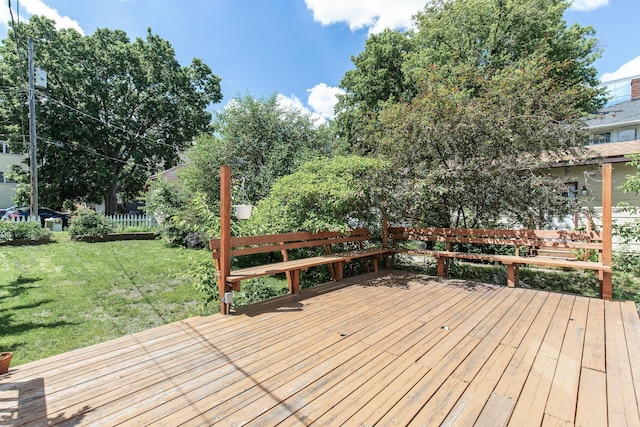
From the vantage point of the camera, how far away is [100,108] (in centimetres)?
1970

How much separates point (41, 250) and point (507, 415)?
1100cm

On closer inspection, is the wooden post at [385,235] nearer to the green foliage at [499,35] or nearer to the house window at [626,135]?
the green foliage at [499,35]

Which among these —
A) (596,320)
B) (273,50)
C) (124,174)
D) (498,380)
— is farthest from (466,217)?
(124,174)

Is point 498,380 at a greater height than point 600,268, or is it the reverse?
point 600,268

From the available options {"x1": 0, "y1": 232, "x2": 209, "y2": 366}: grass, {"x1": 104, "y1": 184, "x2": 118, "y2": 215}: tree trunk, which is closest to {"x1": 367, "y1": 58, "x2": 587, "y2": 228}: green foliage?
{"x1": 0, "y1": 232, "x2": 209, "y2": 366}: grass

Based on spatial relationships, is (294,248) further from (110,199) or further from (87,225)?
(110,199)

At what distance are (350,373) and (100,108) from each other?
935 inches

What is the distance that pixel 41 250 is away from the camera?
8.52 meters

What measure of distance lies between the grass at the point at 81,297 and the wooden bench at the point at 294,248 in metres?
1.16

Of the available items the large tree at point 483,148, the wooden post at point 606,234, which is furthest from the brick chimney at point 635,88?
the wooden post at point 606,234

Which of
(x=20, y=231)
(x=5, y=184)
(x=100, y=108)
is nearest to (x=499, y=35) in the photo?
(x=20, y=231)

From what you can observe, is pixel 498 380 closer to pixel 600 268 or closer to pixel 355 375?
pixel 355 375

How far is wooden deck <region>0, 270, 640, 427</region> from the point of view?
1.81 meters

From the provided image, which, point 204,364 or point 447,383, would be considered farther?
point 204,364
